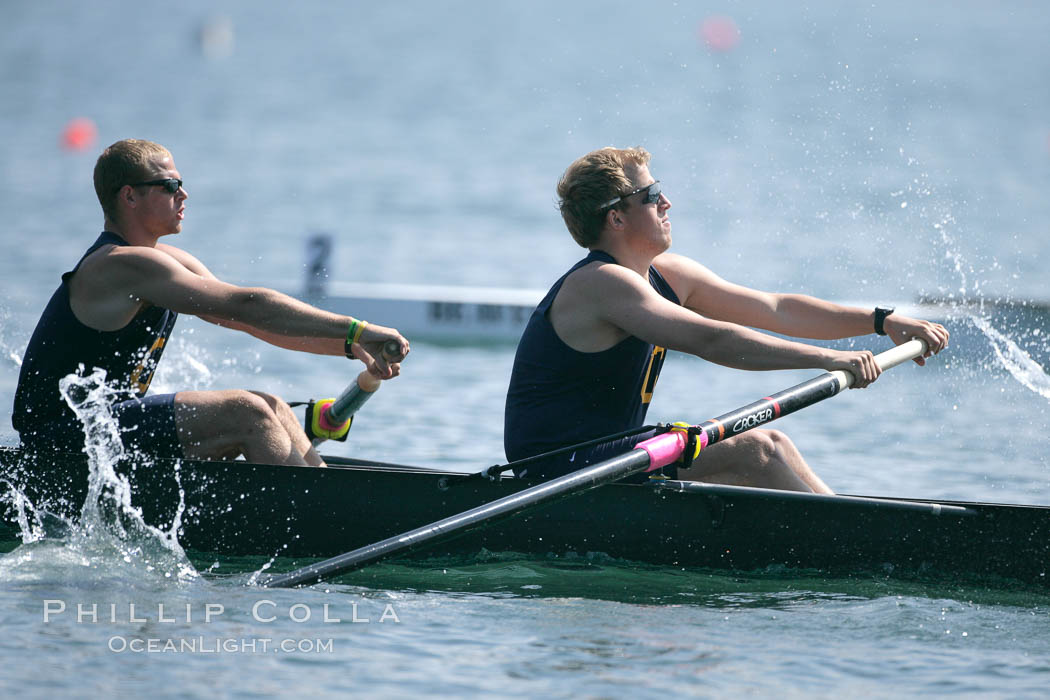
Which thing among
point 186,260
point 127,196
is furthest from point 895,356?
point 127,196

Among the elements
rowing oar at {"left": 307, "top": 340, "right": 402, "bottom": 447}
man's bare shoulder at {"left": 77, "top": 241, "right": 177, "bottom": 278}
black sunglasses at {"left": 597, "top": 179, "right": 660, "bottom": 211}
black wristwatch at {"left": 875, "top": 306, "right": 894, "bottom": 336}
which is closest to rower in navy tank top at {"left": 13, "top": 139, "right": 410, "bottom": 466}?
man's bare shoulder at {"left": 77, "top": 241, "right": 177, "bottom": 278}

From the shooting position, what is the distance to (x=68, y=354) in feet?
17.8

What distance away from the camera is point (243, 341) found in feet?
39.7

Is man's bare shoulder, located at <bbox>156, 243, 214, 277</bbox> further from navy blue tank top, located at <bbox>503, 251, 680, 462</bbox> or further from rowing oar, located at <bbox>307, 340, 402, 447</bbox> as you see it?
navy blue tank top, located at <bbox>503, 251, 680, 462</bbox>

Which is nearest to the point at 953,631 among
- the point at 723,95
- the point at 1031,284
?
the point at 1031,284

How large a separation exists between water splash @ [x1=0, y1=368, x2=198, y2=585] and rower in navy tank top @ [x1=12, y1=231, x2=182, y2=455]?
0.05m

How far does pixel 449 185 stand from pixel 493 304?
13.6 meters

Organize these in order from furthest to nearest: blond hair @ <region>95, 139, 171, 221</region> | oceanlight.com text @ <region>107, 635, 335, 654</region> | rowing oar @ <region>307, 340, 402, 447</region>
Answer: rowing oar @ <region>307, 340, 402, 447</region>
blond hair @ <region>95, 139, 171, 221</region>
oceanlight.com text @ <region>107, 635, 335, 654</region>

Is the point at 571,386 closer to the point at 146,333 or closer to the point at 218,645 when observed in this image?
the point at 218,645

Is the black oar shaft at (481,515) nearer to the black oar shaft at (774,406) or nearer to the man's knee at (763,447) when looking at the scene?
the black oar shaft at (774,406)

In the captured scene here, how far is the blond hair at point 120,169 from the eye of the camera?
5566 mm

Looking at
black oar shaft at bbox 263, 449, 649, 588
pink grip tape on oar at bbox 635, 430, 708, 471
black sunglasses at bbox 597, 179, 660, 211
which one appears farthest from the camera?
black sunglasses at bbox 597, 179, 660, 211

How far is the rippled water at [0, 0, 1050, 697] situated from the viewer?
4723 millimetres

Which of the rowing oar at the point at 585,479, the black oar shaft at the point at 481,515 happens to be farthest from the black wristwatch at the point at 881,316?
the black oar shaft at the point at 481,515
